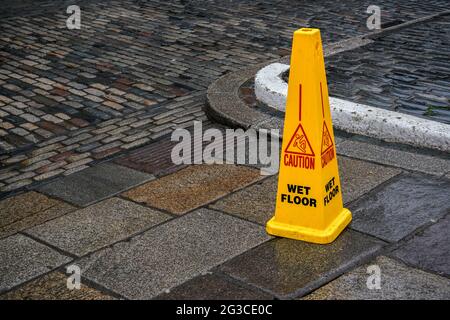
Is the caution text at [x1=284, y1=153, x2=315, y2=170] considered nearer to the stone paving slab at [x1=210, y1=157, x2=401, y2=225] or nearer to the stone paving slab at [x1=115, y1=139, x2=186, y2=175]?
the stone paving slab at [x1=210, y1=157, x2=401, y2=225]

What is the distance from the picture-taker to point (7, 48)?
9000 mm

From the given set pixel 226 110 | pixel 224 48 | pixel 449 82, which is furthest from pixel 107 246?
pixel 224 48

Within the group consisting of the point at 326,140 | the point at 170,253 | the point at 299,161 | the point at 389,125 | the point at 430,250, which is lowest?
the point at 170,253

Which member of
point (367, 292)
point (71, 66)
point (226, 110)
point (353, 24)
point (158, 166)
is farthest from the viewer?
point (353, 24)

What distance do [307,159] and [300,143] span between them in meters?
0.09

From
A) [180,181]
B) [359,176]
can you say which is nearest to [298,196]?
[359,176]

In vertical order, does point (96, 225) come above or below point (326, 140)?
below

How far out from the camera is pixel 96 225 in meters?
4.42

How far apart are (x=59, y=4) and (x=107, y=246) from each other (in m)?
8.06

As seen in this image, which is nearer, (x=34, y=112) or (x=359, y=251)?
(x=359, y=251)

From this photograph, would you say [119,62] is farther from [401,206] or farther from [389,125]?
[401,206]

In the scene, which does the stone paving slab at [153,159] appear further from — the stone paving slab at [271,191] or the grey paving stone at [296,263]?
the grey paving stone at [296,263]

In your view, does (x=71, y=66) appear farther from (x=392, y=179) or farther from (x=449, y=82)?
(x=392, y=179)

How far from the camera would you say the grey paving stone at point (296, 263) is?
3631mm
